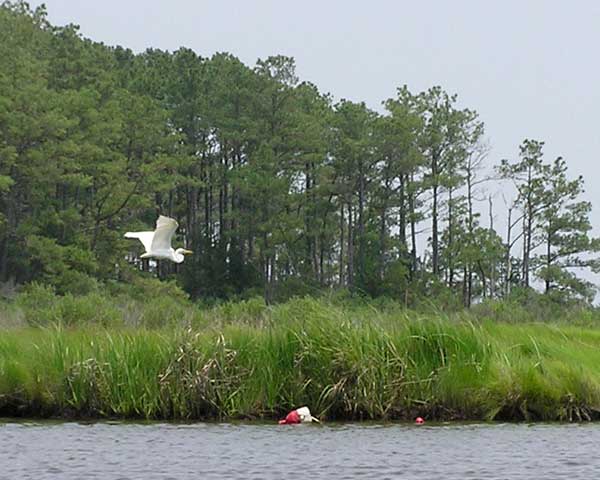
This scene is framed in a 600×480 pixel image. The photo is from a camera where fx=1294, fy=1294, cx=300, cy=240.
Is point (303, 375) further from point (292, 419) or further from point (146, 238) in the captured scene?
point (146, 238)

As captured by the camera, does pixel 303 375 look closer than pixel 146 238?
Yes

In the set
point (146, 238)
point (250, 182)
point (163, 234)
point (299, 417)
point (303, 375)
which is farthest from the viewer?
point (250, 182)

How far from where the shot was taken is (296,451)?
14.2 meters

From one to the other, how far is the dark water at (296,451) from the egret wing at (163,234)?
12029 millimetres

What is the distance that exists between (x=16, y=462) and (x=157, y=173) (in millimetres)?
50493

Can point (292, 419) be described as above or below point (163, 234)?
below

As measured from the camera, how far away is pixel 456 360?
16797 mm

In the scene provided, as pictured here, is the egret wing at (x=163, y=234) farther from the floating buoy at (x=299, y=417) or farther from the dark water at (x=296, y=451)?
the floating buoy at (x=299, y=417)

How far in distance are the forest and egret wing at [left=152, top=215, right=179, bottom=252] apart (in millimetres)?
28270

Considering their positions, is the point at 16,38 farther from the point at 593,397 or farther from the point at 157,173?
the point at 593,397

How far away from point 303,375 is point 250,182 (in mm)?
50101

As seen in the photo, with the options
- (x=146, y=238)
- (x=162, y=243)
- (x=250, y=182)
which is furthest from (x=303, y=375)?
(x=250, y=182)

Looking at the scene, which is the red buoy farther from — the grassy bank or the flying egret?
the flying egret

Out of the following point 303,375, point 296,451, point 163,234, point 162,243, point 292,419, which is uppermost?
point 163,234
